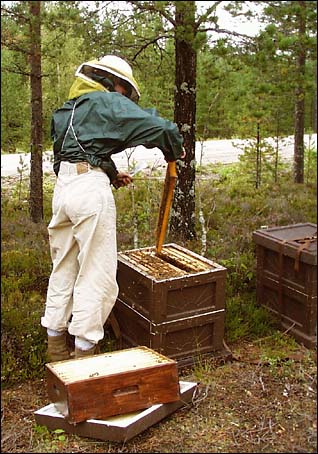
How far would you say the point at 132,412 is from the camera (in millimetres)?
Answer: 3152

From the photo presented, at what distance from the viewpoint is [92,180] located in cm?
366

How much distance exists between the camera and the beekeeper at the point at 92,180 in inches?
142

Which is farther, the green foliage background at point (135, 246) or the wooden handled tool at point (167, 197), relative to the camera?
the green foliage background at point (135, 246)

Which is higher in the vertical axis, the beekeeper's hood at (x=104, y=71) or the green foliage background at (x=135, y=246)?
the beekeeper's hood at (x=104, y=71)

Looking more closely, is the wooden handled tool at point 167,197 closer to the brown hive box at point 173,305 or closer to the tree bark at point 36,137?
the brown hive box at point 173,305

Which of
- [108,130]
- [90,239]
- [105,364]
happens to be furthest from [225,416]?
[108,130]

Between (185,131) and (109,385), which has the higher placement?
(185,131)

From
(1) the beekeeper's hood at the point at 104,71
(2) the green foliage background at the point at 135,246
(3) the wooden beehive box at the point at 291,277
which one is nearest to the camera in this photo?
(1) the beekeeper's hood at the point at 104,71

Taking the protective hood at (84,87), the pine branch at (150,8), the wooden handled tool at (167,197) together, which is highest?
the pine branch at (150,8)

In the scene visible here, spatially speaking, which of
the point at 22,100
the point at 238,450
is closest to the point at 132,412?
the point at 238,450

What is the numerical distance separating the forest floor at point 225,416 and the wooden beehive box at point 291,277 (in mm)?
350

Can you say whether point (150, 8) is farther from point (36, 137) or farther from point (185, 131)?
point (36, 137)

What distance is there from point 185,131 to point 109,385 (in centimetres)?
332

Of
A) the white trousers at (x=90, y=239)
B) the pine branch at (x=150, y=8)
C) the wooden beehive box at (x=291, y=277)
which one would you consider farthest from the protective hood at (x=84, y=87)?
the wooden beehive box at (x=291, y=277)
